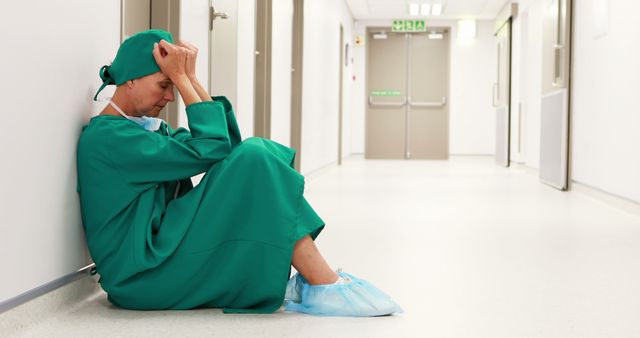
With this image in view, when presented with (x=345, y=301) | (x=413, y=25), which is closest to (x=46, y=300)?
(x=345, y=301)

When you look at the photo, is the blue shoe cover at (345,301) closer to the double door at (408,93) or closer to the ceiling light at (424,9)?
the ceiling light at (424,9)

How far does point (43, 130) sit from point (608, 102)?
18.5ft

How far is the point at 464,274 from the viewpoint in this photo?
3.32 metres

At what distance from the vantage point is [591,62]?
291 inches

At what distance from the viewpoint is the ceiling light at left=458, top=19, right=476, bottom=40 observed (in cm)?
1638

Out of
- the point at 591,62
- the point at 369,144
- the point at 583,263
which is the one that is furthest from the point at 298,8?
the point at 369,144

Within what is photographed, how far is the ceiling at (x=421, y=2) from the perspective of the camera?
14.4 metres

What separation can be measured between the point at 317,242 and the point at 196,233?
1920 mm

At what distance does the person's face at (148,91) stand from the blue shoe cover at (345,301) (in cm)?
81

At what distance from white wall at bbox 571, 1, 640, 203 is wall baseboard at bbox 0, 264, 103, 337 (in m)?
4.49

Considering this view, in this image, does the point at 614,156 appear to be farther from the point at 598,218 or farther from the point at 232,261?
the point at 232,261

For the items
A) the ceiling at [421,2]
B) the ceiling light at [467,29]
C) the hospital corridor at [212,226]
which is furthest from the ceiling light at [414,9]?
the hospital corridor at [212,226]

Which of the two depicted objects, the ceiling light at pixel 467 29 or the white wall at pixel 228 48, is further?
the ceiling light at pixel 467 29

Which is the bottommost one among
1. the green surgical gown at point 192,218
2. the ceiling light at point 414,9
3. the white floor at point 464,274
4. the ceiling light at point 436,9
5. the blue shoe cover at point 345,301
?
the white floor at point 464,274
